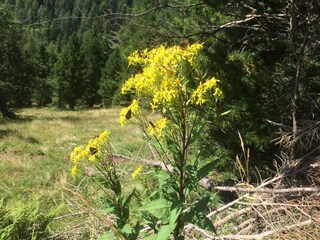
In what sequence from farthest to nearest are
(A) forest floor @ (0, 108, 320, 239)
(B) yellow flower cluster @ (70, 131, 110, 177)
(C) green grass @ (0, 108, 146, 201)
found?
(C) green grass @ (0, 108, 146, 201)
(A) forest floor @ (0, 108, 320, 239)
(B) yellow flower cluster @ (70, 131, 110, 177)

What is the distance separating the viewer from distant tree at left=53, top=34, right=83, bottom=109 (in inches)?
1729

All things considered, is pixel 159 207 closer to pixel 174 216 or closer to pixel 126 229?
pixel 174 216

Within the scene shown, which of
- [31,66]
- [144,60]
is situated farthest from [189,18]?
[31,66]

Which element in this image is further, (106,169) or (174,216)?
(106,169)

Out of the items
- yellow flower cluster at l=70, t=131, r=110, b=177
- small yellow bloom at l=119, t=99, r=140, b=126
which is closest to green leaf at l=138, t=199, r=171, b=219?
yellow flower cluster at l=70, t=131, r=110, b=177

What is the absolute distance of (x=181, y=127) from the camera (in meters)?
2.08

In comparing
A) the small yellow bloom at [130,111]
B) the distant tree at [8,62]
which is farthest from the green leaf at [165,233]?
the distant tree at [8,62]

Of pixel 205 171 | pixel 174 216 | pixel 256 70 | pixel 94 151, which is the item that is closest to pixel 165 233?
pixel 174 216

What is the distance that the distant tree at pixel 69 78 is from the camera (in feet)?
144

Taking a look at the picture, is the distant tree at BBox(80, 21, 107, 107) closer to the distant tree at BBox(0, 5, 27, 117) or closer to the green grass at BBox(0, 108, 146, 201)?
the distant tree at BBox(0, 5, 27, 117)

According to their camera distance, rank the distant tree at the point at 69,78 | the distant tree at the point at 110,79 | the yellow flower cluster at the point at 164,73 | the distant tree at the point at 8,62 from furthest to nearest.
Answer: the distant tree at the point at 69,78
the distant tree at the point at 110,79
the distant tree at the point at 8,62
the yellow flower cluster at the point at 164,73

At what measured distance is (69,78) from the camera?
145 ft

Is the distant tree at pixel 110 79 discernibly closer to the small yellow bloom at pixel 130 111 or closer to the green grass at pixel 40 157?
the green grass at pixel 40 157

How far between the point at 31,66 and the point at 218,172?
2697 cm
